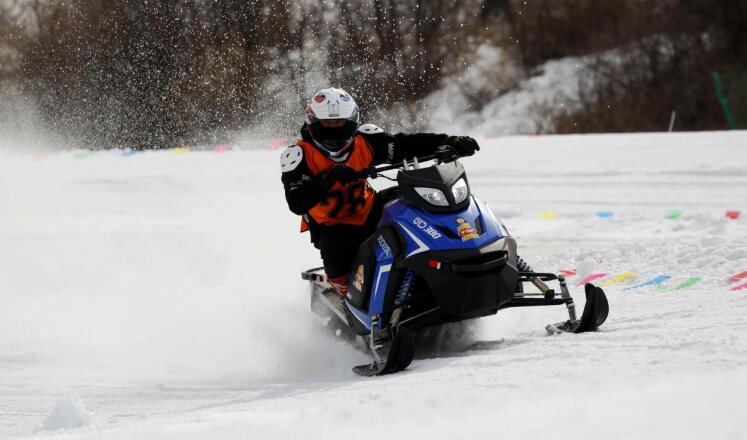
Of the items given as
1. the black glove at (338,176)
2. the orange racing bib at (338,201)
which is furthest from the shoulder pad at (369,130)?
the black glove at (338,176)

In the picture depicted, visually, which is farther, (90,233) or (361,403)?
Result: (90,233)

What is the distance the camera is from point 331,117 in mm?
6047

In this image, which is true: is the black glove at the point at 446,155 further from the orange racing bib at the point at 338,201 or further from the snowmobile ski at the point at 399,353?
the snowmobile ski at the point at 399,353

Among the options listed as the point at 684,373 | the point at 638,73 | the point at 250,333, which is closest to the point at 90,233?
the point at 250,333

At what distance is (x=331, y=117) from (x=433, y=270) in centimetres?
118

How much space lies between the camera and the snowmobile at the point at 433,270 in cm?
550

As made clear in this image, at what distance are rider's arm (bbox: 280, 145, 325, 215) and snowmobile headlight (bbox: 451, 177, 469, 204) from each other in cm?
76

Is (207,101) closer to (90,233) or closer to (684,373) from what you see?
(90,233)

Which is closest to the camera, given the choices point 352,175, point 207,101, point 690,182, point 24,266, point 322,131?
point 352,175

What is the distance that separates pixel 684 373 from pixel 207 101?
12.2 meters

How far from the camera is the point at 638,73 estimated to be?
73.4 ft

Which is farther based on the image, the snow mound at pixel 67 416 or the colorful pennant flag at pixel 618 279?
the colorful pennant flag at pixel 618 279

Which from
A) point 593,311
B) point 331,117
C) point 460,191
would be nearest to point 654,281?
point 593,311

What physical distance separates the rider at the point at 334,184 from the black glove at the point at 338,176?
14 cm
